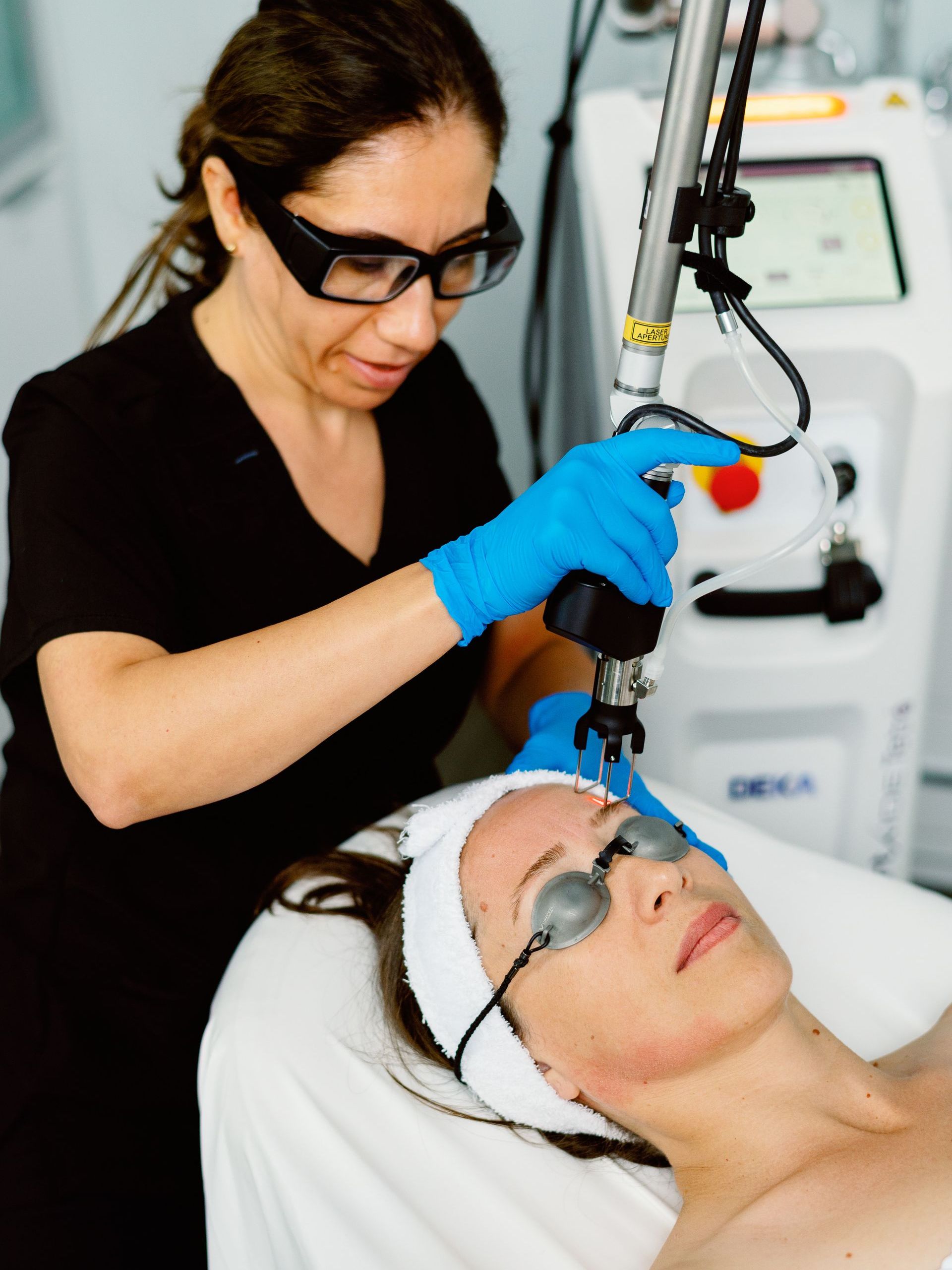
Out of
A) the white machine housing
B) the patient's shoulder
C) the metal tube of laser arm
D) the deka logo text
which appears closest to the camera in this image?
the metal tube of laser arm

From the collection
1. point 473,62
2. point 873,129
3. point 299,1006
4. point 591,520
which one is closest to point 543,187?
point 873,129

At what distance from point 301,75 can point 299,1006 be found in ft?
3.15

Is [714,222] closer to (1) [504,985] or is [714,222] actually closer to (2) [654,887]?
(2) [654,887]

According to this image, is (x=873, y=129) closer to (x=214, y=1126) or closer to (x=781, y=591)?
(x=781, y=591)

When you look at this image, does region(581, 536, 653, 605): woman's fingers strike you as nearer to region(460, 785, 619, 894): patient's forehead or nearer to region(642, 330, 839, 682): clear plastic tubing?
region(642, 330, 839, 682): clear plastic tubing

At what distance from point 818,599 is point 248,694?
846 millimetres

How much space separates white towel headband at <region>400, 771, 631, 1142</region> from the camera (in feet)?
3.99

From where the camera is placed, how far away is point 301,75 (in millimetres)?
1123

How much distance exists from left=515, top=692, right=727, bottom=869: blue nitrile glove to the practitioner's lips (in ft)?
1.40

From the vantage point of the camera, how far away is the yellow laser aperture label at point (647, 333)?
3.28 ft

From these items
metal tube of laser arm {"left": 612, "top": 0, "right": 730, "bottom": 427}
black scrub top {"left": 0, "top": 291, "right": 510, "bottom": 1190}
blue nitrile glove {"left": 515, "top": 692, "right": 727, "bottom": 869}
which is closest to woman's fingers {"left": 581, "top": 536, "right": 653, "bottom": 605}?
metal tube of laser arm {"left": 612, "top": 0, "right": 730, "bottom": 427}

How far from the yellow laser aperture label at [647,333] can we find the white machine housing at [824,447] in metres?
0.49

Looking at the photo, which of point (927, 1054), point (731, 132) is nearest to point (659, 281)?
point (731, 132)

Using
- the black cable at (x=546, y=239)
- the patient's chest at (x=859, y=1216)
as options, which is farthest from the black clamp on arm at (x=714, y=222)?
the black cable at (x=546, y=239)
